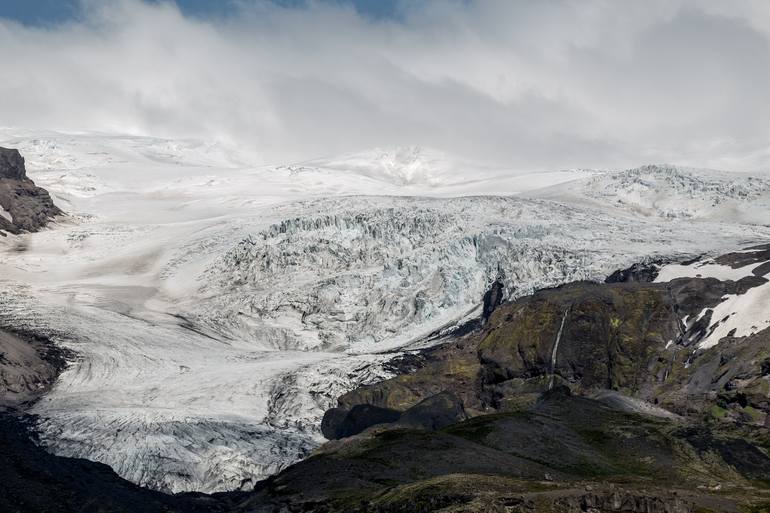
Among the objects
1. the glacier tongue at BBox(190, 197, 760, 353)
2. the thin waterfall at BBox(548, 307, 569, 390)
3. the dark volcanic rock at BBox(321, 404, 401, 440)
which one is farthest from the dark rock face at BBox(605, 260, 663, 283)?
the dark volcanic rock at BBox(321, 404, 401, 440)

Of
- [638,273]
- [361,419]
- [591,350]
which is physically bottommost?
[361,419]

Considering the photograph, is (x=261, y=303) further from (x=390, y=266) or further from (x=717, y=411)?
(x=717, y=411)

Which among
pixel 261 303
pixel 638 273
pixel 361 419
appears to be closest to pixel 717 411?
pixel 361 419

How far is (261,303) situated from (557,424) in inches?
3511

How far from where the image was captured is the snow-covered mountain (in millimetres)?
102875

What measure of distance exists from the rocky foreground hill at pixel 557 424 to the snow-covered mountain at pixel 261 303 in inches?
249

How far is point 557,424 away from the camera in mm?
76000

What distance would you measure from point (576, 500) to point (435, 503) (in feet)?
24.7

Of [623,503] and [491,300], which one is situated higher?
[623,503]

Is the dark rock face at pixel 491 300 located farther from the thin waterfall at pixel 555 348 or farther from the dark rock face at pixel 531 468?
the dark rock face at pixel 531 468

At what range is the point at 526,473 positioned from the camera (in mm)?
61781

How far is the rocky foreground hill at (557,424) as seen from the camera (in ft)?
184

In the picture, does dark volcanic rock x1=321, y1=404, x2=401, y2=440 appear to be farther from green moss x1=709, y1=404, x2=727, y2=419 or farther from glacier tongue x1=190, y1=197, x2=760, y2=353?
glacier tongue x1=190, y1=197, x2=760, y2=353

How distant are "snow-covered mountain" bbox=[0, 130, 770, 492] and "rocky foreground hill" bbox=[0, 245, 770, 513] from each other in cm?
633
